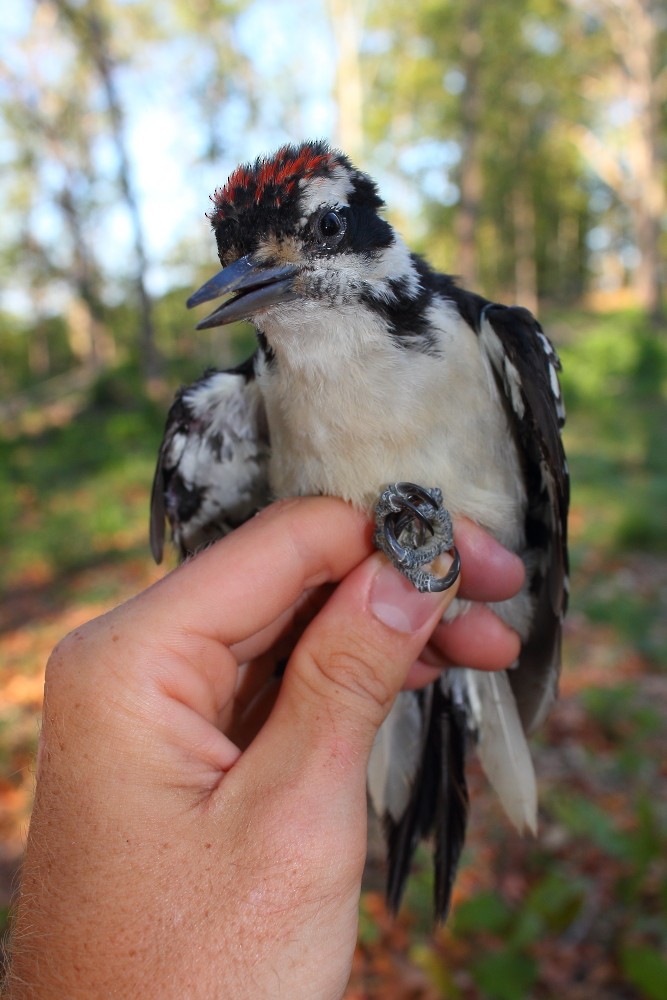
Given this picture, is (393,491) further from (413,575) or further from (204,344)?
(204,344)

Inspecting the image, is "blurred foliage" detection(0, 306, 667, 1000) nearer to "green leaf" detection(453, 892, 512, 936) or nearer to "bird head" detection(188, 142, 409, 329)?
"green leaf" detection(453, 892, 512, 936)

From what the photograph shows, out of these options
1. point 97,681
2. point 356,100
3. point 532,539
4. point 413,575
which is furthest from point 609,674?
point 356,100

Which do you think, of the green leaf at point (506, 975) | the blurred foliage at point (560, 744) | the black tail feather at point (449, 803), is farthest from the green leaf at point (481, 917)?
the black tail feather at point (449, 803)

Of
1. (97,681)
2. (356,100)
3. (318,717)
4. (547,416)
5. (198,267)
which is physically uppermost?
(356,100)

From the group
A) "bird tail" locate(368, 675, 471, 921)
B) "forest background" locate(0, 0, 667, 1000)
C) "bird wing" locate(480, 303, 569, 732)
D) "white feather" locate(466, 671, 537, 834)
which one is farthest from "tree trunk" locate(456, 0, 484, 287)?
"bird tail" locate(368, 675, 471, 921)

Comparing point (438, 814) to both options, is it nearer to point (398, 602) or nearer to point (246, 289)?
point (398, 602)

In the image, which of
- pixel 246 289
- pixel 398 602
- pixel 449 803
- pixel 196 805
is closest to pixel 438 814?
pixel 449 803
